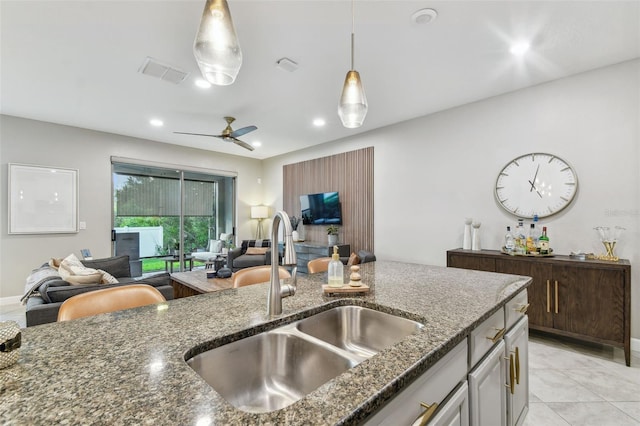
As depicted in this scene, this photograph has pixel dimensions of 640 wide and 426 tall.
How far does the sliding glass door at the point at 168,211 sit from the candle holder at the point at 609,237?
6.14m

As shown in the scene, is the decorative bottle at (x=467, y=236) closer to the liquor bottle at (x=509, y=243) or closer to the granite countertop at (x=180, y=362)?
the liquor bottle at (x=509, y=243)

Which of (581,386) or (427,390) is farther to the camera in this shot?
(581,386)

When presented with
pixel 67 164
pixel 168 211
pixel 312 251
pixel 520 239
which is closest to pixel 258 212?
pixel 168 211

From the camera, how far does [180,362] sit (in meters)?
0.75

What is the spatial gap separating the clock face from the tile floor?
1359mm

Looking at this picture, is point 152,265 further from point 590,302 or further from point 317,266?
point 590,302

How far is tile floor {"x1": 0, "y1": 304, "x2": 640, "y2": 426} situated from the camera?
1.83m

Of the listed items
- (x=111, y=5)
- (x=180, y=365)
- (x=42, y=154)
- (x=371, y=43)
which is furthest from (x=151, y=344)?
(x=42, y=154)

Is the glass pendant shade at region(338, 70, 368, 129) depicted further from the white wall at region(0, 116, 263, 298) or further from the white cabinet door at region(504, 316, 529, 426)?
the white wall at region(0, 116, 263, 298)

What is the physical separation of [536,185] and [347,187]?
2807 millimetres

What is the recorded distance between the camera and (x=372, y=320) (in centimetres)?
124

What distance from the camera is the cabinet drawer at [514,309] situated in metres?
Result: 1.40

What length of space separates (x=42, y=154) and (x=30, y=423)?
5496mm

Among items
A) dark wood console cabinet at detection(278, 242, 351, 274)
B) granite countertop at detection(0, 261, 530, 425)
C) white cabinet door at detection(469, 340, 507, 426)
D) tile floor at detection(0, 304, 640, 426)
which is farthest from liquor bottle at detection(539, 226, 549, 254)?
dark wood console cabinet at detection(278, 242, 351, 274)
